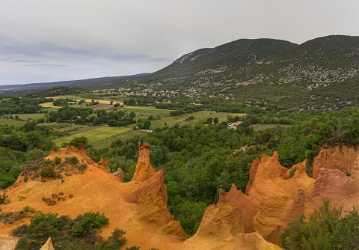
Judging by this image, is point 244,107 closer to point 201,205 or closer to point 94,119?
point 94,119

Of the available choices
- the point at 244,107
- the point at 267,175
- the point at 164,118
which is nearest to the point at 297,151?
the point at 267,175

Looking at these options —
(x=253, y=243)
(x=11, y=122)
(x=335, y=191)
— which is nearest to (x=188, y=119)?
(x=11, y=122)

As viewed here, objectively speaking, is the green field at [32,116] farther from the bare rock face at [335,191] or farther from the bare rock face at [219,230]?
the bare rock face at [219,230]

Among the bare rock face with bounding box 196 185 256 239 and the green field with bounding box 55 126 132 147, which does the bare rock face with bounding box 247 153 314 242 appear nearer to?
the bare rock face with bounding box 196 185 256 239

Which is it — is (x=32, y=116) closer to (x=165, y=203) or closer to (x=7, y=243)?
(x=165, y=203)

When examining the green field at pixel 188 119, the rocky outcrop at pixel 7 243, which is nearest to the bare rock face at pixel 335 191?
the rocky outcrop at pixel 7 243

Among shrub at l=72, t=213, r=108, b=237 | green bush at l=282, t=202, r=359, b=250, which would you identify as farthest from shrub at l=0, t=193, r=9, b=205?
green bush at l=282, t=202, r=359, b=250
